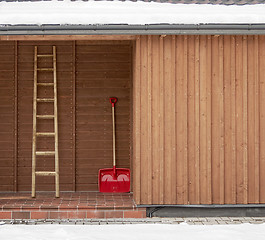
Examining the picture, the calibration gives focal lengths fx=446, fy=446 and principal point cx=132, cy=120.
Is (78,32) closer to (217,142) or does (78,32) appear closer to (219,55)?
(219,55)

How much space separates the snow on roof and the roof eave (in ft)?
0.28

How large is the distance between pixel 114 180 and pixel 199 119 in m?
2.15

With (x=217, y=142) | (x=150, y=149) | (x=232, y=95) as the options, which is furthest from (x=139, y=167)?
(x=232, y=95)

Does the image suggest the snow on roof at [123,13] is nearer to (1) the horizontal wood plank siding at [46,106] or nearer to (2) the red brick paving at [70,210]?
(1) the horizontal wood plank siding at [46,106]

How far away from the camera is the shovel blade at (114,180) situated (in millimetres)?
7805

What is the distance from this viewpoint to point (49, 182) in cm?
809

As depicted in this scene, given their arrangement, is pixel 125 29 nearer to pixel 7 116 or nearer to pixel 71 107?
pixel 71 107

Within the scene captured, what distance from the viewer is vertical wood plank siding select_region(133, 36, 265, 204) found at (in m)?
6.42

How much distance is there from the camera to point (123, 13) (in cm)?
650
